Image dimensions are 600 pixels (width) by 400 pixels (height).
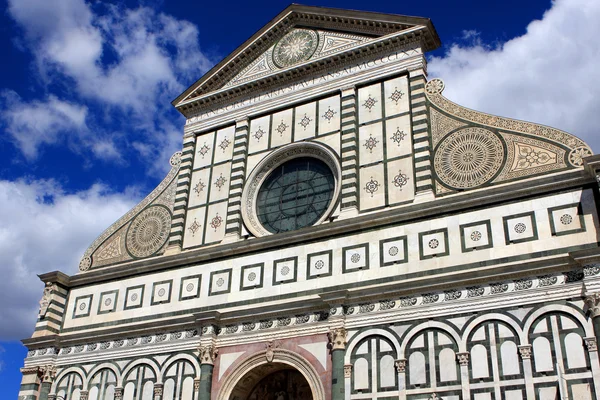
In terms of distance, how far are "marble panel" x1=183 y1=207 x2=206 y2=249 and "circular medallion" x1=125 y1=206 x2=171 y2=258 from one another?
683 mm

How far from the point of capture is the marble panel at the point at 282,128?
19609mm

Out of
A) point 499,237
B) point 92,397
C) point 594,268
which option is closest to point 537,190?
point 499,237

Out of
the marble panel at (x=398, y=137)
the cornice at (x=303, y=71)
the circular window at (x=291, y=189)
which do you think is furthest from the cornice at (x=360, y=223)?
the cornice at (x=303, y=71)

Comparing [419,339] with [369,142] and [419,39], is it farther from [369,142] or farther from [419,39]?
[419,39]

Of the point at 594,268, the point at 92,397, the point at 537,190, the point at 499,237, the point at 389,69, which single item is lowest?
the point at 92,397

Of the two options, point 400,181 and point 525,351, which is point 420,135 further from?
point 525,351

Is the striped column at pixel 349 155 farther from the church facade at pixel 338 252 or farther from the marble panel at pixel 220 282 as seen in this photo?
the marble panel at pixel 220 282

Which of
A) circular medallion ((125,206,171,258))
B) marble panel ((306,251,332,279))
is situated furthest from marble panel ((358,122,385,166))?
circular medallion ((125,206,171,258))

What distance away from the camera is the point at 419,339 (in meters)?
14.6

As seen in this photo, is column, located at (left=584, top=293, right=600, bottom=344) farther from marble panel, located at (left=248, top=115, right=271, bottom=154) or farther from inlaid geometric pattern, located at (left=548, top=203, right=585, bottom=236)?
marble panel, located at (left=248, top=115, right=271, bottom=154)

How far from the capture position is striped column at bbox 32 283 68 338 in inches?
763

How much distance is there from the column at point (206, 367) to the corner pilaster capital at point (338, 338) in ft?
10.6

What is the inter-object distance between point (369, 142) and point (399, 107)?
4.04 ft

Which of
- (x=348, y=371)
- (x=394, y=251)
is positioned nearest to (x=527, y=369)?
(x=348, y=371)
